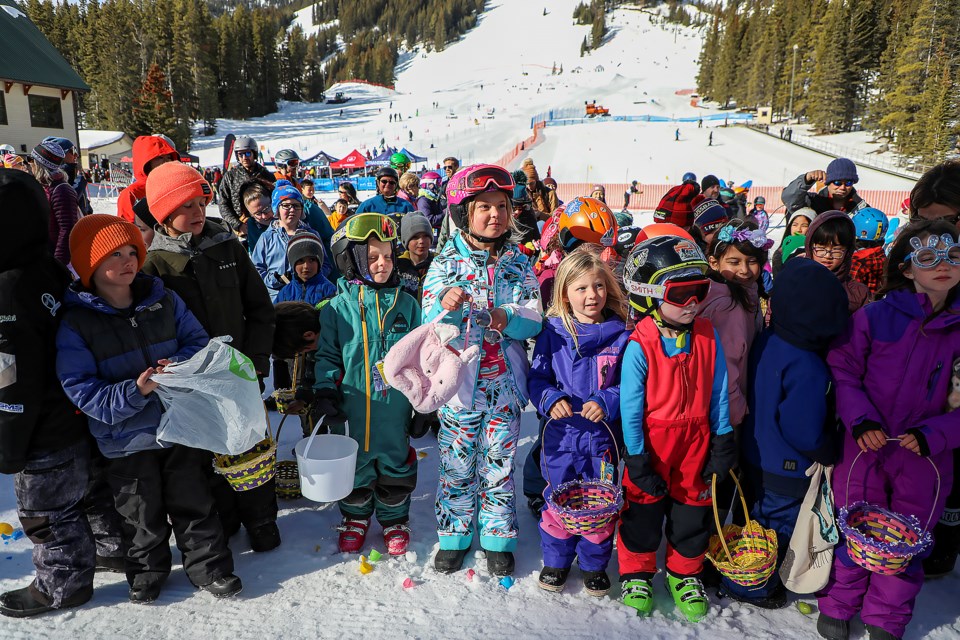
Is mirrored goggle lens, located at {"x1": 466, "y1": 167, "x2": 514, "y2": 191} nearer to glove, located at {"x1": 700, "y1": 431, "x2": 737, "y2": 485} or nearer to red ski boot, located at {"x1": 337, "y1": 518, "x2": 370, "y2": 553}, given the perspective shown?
glove, located at {"x1": 700, "y1": 431, "x2": 737, "y2": 485}

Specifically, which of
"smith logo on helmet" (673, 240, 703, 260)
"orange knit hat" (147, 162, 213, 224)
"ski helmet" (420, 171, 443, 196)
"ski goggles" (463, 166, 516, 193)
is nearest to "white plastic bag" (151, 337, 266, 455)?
"orange knit hat" (147, 162, 213, 224)

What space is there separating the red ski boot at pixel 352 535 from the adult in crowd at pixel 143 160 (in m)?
2.51

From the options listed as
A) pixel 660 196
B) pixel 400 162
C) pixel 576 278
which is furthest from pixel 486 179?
pixel 660 196

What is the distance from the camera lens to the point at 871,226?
4.30 meters

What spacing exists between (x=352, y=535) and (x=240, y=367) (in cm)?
131

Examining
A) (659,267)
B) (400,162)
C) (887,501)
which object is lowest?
(887,501)

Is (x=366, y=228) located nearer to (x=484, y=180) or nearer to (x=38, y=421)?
(x=484, y=180)

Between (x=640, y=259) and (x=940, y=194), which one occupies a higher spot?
(x=940, y=194)

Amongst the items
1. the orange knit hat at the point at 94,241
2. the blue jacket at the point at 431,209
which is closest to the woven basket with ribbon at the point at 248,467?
the orange knit hat at the point at 94,241

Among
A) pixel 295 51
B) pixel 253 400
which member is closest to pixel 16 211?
pixel 253 400

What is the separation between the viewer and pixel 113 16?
5531 cm

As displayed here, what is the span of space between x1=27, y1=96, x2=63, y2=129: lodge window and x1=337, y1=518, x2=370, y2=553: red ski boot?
36.8m

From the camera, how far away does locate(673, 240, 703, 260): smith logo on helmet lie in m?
2.59

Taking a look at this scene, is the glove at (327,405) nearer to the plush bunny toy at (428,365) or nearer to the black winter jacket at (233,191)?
the plush bunny toy at (428,365)
